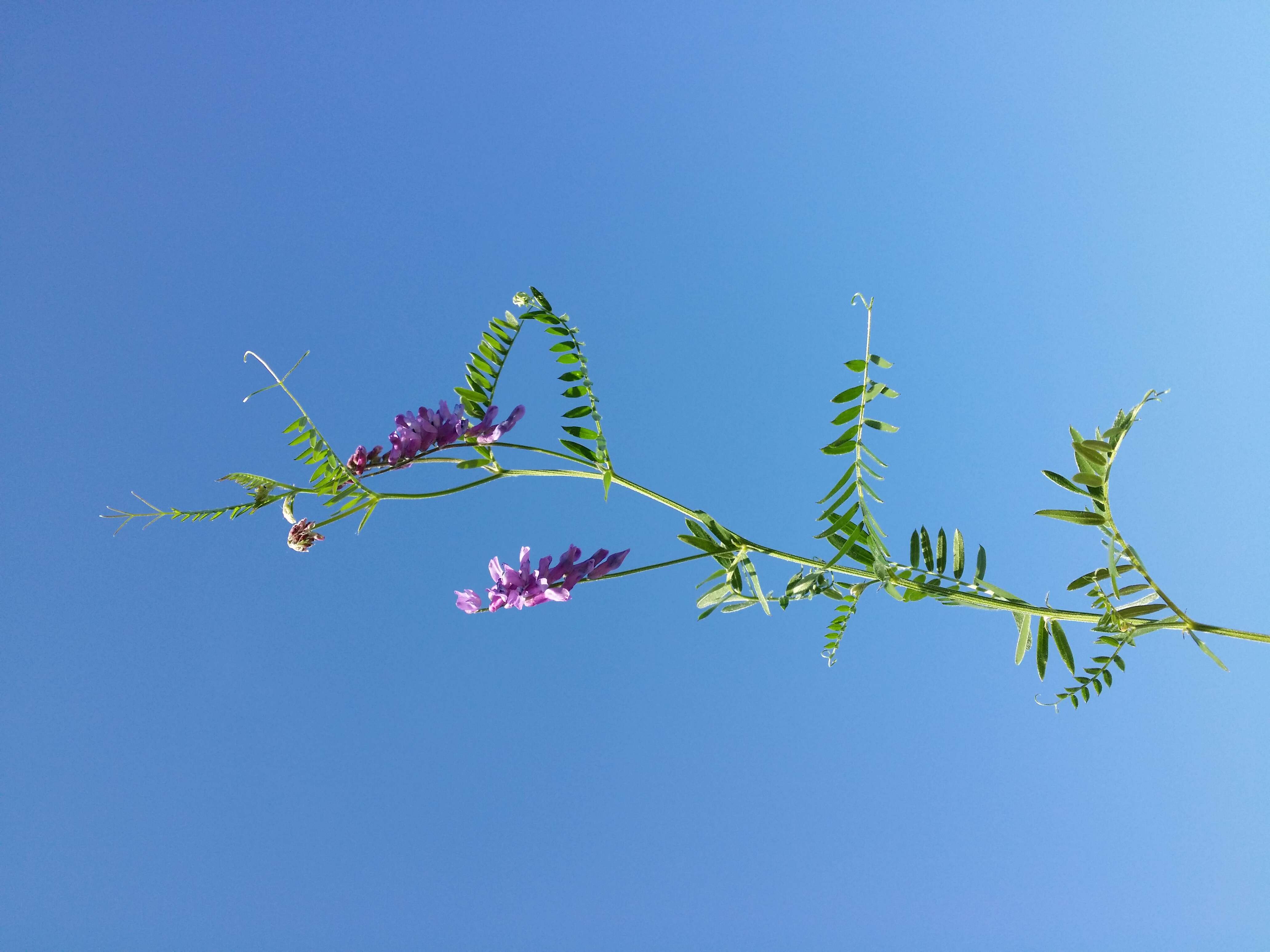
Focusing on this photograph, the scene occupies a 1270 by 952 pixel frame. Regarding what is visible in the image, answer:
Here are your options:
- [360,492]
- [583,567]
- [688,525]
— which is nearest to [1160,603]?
[688,525]

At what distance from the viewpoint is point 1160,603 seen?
4.50 feet

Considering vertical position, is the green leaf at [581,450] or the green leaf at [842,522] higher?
the green leaf at [581,450]

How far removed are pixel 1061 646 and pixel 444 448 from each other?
48.3 inches

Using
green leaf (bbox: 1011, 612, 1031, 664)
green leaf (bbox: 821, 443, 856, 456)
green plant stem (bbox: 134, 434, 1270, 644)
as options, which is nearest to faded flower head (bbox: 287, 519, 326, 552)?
green plant stem (bbox: 134, 434, 1270, 644)

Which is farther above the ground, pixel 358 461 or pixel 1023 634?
pixel 358 461

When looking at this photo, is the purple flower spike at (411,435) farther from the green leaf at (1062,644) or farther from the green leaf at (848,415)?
the green leaf at (1062,644)

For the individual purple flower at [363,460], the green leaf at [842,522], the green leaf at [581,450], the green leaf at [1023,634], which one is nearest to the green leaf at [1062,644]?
the green leaf at [1023,634]

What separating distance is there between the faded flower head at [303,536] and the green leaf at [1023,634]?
4.45 feet

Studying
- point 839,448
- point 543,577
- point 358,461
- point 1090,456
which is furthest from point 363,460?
point 1090,456

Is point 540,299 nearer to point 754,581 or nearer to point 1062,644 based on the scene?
point 754,581

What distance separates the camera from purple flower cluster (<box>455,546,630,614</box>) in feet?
4.92

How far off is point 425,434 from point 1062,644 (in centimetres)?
127

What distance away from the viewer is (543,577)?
4.97ft

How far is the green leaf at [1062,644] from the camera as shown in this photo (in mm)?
1449
